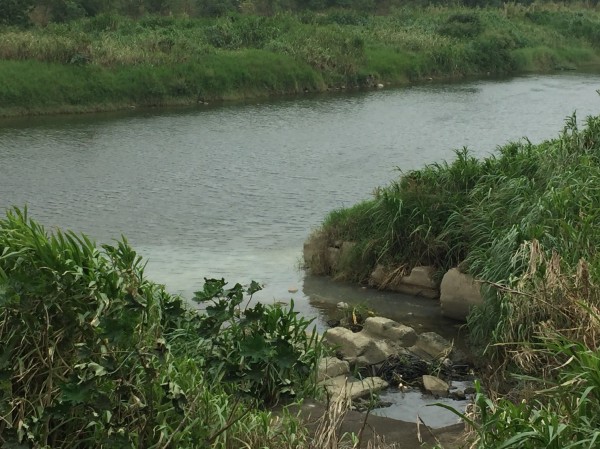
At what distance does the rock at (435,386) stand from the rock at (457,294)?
160cm

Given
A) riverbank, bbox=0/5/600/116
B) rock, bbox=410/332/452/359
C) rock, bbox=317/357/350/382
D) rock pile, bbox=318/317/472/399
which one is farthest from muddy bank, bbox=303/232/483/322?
riverbank, bbox=0/5/600/116

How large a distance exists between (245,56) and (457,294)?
67.9 ft

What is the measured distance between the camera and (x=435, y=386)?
780 cm

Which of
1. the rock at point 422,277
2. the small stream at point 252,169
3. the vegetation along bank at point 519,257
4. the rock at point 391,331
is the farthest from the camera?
the small stream at point 252,169

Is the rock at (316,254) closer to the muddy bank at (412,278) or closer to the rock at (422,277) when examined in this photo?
the muddy bank at (412,278)

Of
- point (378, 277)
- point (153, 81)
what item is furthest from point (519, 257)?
point (153, 81)

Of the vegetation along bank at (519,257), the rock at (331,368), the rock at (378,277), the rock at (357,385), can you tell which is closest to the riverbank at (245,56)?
the vegetation along bank at (519,257)

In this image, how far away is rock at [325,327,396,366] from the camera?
323 inches

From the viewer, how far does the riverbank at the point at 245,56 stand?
25.2 meters

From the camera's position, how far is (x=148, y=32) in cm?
3084

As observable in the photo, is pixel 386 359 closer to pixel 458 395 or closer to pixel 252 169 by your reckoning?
pixel 458 395

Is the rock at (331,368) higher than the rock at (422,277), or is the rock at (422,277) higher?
the rock at (331,368)

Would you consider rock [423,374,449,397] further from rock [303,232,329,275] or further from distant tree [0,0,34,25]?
distant tree [0,0,34,25]

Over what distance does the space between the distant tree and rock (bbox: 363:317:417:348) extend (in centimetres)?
2424
